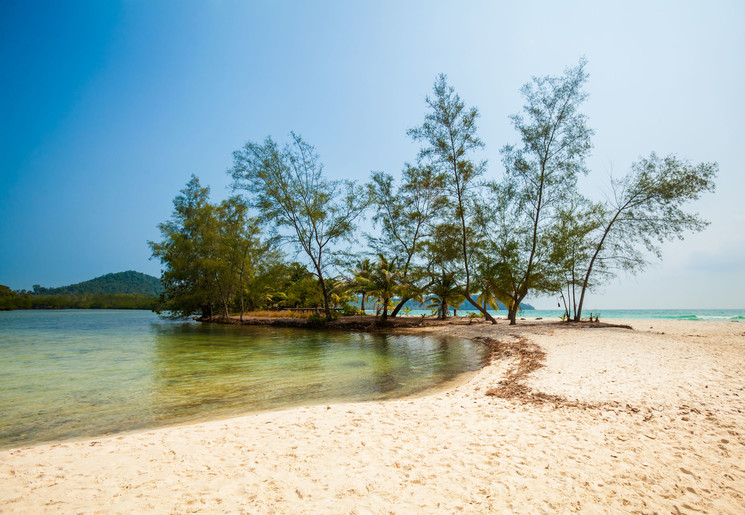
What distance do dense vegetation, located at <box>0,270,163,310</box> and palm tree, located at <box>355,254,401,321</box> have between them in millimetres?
29790

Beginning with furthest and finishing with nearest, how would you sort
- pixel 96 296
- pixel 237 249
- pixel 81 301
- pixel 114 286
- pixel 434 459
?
pixel 114 286 → pixel 96 296 → pixel 81 301 → pixel 237 249 → pixel 434 459

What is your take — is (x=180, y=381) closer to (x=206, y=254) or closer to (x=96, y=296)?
(x=206, y=254)

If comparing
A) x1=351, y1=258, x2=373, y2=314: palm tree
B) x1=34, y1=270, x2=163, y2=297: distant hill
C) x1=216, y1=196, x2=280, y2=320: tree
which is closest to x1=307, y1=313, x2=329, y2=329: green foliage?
x1=351, y1=258, x2=373, y2=314: palm tree

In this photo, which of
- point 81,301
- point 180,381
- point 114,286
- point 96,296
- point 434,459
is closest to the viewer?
point 434,459

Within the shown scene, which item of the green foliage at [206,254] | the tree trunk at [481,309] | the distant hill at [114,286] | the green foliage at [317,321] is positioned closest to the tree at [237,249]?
the green foliage at [206,254]

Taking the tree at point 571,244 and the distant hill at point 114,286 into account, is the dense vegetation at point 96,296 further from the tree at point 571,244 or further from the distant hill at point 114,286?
the tree at point 571,244

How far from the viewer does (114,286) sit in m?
108

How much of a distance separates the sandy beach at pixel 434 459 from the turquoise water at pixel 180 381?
3.40 ft

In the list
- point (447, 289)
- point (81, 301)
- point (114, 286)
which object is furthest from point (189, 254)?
point (114, 286)

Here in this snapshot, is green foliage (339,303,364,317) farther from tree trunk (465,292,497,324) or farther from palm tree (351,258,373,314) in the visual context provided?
tree trunk (465,292,497,324)

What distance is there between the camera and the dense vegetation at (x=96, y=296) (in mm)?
71531

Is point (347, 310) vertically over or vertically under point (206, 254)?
under

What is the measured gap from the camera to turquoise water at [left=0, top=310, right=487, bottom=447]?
5.69m

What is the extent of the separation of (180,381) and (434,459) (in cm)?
756
